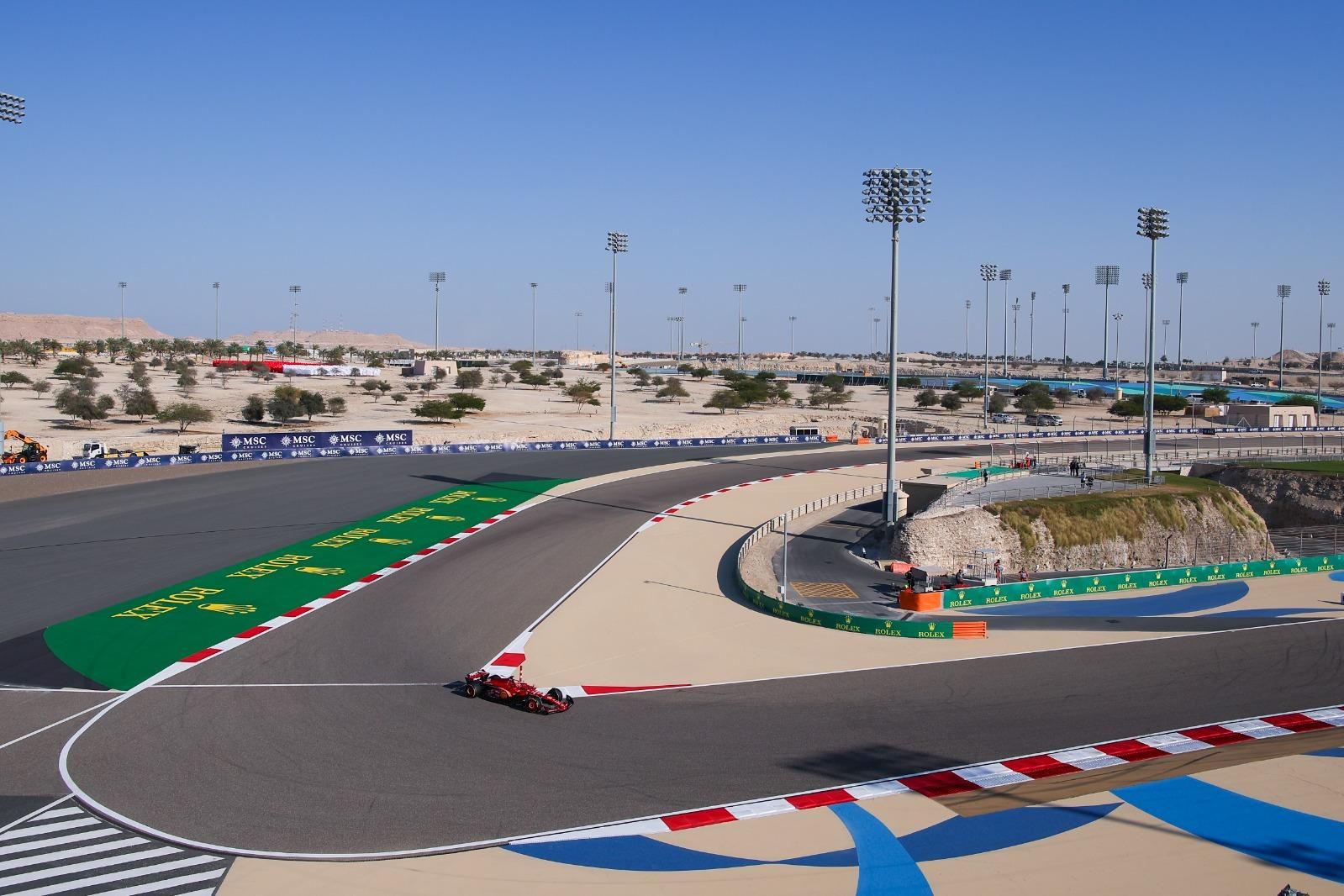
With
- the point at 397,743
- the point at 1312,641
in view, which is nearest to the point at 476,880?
the point at 397,743

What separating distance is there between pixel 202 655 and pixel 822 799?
15805 millimetres

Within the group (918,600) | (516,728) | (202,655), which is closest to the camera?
(516,728)

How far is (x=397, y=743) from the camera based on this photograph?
18.3 meters

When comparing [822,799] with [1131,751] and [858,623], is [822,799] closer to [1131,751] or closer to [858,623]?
[1131,751]

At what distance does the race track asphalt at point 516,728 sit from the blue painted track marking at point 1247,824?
88.9 inches

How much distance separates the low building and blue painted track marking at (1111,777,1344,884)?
270 ft

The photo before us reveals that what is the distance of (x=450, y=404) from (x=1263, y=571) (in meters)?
65.4

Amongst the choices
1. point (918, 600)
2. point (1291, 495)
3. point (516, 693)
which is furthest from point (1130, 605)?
point (1291, 495)

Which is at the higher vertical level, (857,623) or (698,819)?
(857,623)

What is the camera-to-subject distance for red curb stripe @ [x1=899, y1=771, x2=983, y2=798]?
16.7 m

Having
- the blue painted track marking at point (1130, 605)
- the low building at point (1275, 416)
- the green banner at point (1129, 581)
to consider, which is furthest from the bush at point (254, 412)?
the low building at point (1275, 416)

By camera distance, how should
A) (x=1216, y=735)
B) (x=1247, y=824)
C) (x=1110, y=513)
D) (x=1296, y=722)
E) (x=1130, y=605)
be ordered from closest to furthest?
(x=1247, y=824)
(x=1216, y=735)
(x=1296, y=722)
(x=1130, y=605)
(x=1110, y=513)

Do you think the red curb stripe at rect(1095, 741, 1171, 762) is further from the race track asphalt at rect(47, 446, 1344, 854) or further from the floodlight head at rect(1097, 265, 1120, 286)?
the floodlight head at rect(1097, 265, 1120, 286)

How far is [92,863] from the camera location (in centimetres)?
1396
